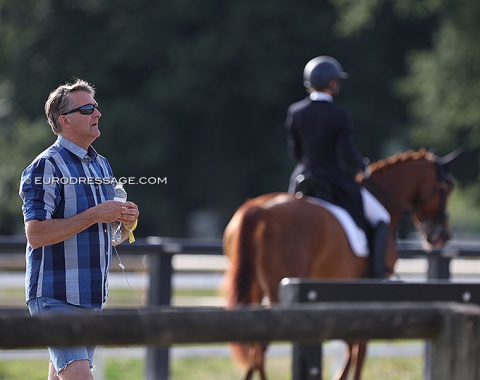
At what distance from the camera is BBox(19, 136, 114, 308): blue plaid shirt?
187 inches

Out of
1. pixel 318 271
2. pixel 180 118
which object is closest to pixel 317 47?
pixel 180 118

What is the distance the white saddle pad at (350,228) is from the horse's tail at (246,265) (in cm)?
64

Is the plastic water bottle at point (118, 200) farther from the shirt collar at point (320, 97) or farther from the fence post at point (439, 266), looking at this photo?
the fence post at point (439, 266)

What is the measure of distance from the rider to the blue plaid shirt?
4.68 metres

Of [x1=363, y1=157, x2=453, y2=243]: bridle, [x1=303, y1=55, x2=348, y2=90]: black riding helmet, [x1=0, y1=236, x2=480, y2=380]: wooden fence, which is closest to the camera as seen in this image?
[x1=0, y1=236, x2=480, y2=380]: wooden fence

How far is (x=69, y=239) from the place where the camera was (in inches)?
189

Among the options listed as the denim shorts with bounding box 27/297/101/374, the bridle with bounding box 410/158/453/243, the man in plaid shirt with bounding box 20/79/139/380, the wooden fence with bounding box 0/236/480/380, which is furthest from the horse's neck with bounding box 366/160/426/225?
the denim shorts with bounding box 27/297/101/374

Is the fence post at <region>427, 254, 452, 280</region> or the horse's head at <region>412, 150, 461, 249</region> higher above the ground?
the horse's head at <region>412, 150, 461, 249</region>

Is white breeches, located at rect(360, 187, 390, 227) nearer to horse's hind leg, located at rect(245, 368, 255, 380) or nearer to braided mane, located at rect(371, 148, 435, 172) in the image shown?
braided mane, located at rect(371, 148, 435, 172)

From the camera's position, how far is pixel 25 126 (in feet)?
120

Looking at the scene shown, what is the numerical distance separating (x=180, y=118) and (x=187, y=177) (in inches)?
91.3

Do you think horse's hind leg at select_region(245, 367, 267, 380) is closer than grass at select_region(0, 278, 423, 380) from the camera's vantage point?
Yes

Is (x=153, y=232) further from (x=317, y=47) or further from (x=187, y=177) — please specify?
(x=317, y=47)

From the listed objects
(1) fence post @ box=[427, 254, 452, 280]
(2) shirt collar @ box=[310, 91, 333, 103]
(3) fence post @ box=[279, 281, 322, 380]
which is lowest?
(3) fence post @ box=[279, 281, 322, 380]
